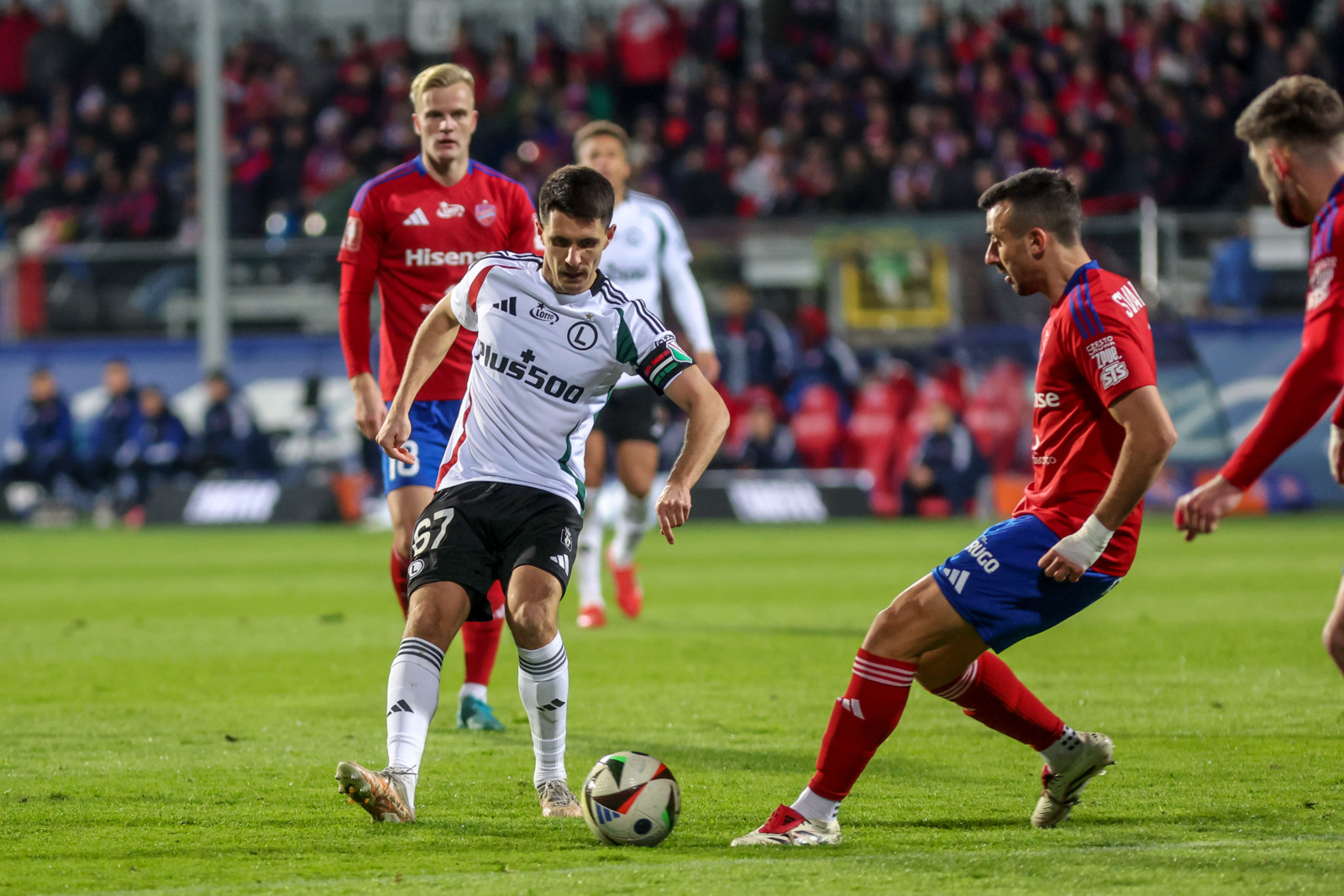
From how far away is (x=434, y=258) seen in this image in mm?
6426

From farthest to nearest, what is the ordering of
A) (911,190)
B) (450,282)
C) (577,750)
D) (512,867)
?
(911,190)
(450,282)
(577,750)
(512,867)

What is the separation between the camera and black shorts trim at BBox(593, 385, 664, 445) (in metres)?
9.10

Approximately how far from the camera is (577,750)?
226 inches

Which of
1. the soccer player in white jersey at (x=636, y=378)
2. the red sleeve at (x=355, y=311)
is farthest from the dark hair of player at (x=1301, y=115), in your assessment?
the soccer player in white jersey at (x=636, y=378)

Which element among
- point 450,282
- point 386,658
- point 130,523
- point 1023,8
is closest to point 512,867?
point 450,282

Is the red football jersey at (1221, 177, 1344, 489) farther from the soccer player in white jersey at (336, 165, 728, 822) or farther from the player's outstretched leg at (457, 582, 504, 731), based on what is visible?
the player's outstretched leg at (457, 582, 504, 731)

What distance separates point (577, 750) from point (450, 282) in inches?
79.0

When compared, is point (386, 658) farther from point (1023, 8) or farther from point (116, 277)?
point (1023, 8)

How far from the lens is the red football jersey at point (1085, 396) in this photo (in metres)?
4.10

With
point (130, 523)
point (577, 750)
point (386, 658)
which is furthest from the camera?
point (130, 523)

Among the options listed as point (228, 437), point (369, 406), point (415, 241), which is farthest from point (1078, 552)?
point (228, 437)

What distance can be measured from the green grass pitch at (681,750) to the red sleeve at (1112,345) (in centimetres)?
122

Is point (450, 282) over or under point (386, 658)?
over

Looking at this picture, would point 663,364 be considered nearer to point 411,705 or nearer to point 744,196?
point 411,705
